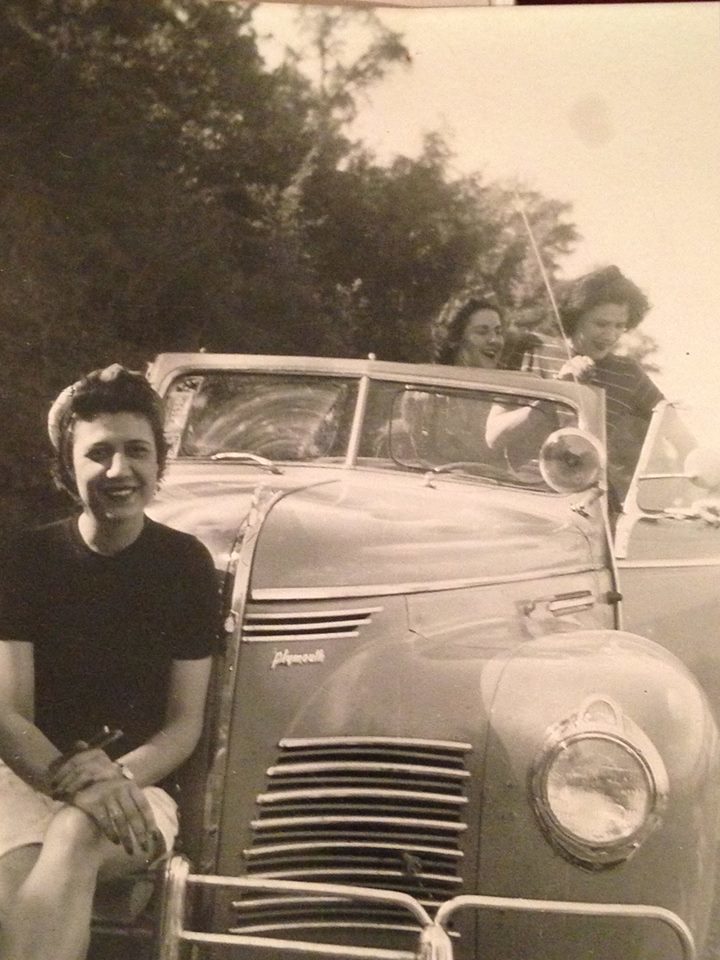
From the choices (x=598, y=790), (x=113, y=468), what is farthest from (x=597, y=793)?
(x=113, y=468)

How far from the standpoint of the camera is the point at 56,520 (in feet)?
6.34

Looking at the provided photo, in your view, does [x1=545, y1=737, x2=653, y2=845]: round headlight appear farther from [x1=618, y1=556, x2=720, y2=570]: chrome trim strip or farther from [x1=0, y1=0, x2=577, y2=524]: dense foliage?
[x1=0, y1=0, x2=577, y2=524]: dense foliage

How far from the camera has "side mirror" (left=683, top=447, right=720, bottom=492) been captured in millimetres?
1944

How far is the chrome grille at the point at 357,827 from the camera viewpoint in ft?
5.60

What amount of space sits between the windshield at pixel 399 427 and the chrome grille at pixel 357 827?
560mm

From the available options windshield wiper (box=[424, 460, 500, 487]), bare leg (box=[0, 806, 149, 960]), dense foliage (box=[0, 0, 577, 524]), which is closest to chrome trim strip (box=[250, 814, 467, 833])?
bare leg (box=[0, 806, 149, 960])

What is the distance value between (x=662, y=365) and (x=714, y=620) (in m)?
0.51

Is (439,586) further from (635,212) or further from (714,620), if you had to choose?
(635,212)

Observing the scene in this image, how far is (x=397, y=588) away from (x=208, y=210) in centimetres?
87

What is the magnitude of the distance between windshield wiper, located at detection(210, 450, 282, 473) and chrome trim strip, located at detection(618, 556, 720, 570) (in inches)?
28.7

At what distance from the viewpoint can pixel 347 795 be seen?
1.72m

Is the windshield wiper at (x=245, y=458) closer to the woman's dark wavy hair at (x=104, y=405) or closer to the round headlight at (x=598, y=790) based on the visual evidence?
the woman's dark wavy hair at (x=104, y=405)

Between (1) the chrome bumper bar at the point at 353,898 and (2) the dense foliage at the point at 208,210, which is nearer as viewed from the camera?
(1) the chrome bumper bar at the point at 353,898

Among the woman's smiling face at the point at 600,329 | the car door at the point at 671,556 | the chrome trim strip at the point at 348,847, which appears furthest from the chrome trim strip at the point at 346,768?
the woman's smiling face at the point at 600,329
